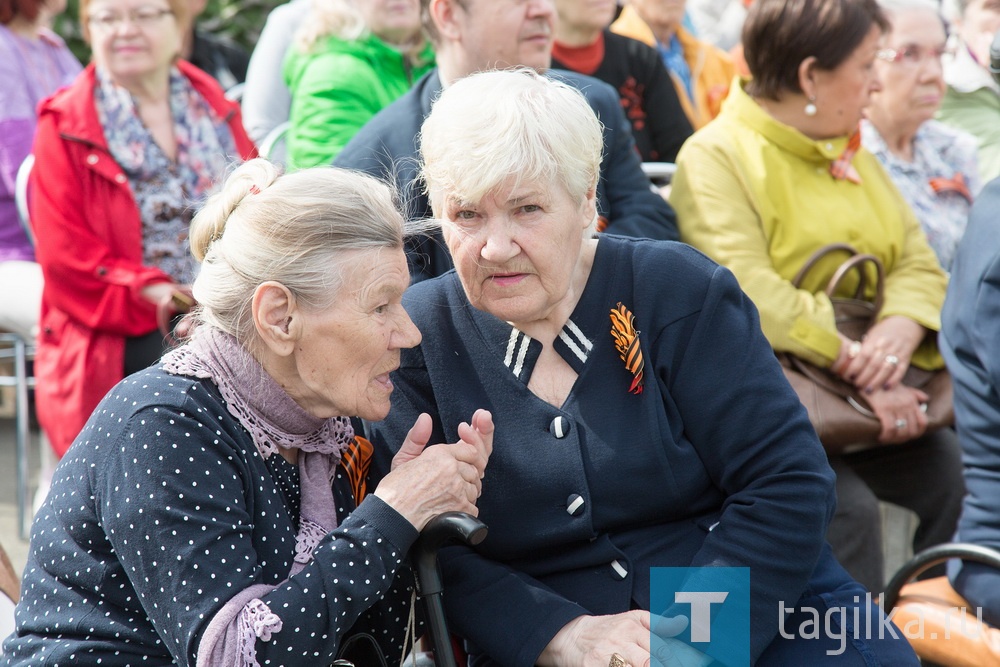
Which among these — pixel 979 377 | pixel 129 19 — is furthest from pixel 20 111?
pixel 979 377

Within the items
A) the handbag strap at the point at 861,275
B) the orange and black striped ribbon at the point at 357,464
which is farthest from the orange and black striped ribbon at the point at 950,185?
the orange and black striped ribbon at the point at 357,464

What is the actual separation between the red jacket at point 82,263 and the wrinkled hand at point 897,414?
240 cm

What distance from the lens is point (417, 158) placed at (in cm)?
309

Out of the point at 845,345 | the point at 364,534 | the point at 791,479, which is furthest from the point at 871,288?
Answer: the point at 364,534

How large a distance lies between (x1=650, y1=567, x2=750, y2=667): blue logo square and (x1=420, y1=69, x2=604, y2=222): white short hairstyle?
82cm

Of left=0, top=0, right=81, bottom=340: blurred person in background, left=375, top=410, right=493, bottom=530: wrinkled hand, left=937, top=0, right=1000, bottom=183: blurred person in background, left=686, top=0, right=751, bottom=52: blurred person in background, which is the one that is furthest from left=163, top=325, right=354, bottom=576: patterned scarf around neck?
left=686, top=0, right=751, bottom=52: blurred person in background

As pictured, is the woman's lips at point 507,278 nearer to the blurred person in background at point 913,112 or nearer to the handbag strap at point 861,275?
the handbag strap at point 861,275

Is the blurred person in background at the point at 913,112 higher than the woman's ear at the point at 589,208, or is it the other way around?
the woman's ear at the point at 589,208

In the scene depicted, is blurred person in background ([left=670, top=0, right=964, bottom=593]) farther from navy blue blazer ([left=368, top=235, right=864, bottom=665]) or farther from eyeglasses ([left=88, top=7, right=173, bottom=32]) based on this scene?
eyeglasses ([left=88, top=7, right=173, bottom=32])

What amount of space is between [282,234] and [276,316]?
15 cm

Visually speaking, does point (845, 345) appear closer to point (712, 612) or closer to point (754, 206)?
point (754, 206)

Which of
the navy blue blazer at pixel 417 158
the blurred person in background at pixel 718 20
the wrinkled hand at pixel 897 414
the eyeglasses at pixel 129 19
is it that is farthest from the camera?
the blurred person in background at pixel 718 20

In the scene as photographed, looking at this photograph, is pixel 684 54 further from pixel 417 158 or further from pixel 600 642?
pixel 600 642

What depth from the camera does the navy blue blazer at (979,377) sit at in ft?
8.68
